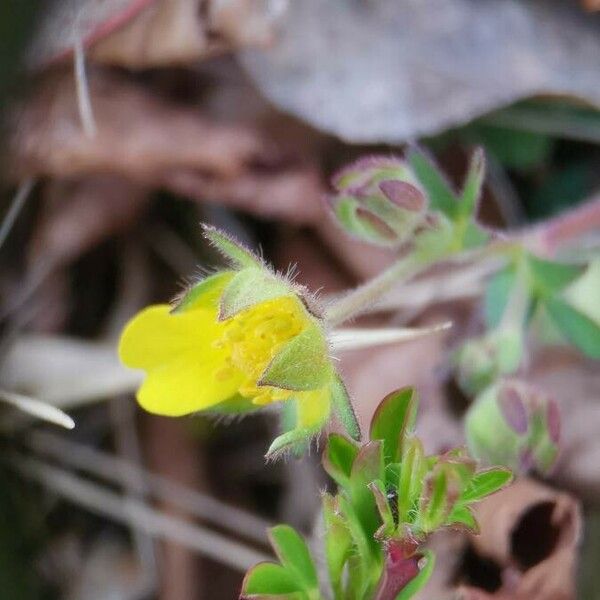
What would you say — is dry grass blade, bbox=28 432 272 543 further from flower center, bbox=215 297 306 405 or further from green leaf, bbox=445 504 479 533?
green leaf, bbox=445 504 479 533

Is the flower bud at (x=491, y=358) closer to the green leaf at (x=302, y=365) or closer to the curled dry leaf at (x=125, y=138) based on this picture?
the green leaf at (x=302, y=365)

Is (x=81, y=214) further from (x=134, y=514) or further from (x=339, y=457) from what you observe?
(x=339, y=457)

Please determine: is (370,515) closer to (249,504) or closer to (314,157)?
(249,504)

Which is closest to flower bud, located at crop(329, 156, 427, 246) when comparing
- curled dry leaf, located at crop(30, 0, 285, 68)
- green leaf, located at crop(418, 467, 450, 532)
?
curled dry leaf, located at crop(30, 0, 285, 68)

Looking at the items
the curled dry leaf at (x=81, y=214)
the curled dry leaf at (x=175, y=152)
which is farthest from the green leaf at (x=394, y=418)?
the curled dry leaf at (x=81, y=214)

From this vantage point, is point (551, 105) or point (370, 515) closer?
point (370, 515)

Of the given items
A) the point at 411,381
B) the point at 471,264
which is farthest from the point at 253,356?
the point at 471,264
